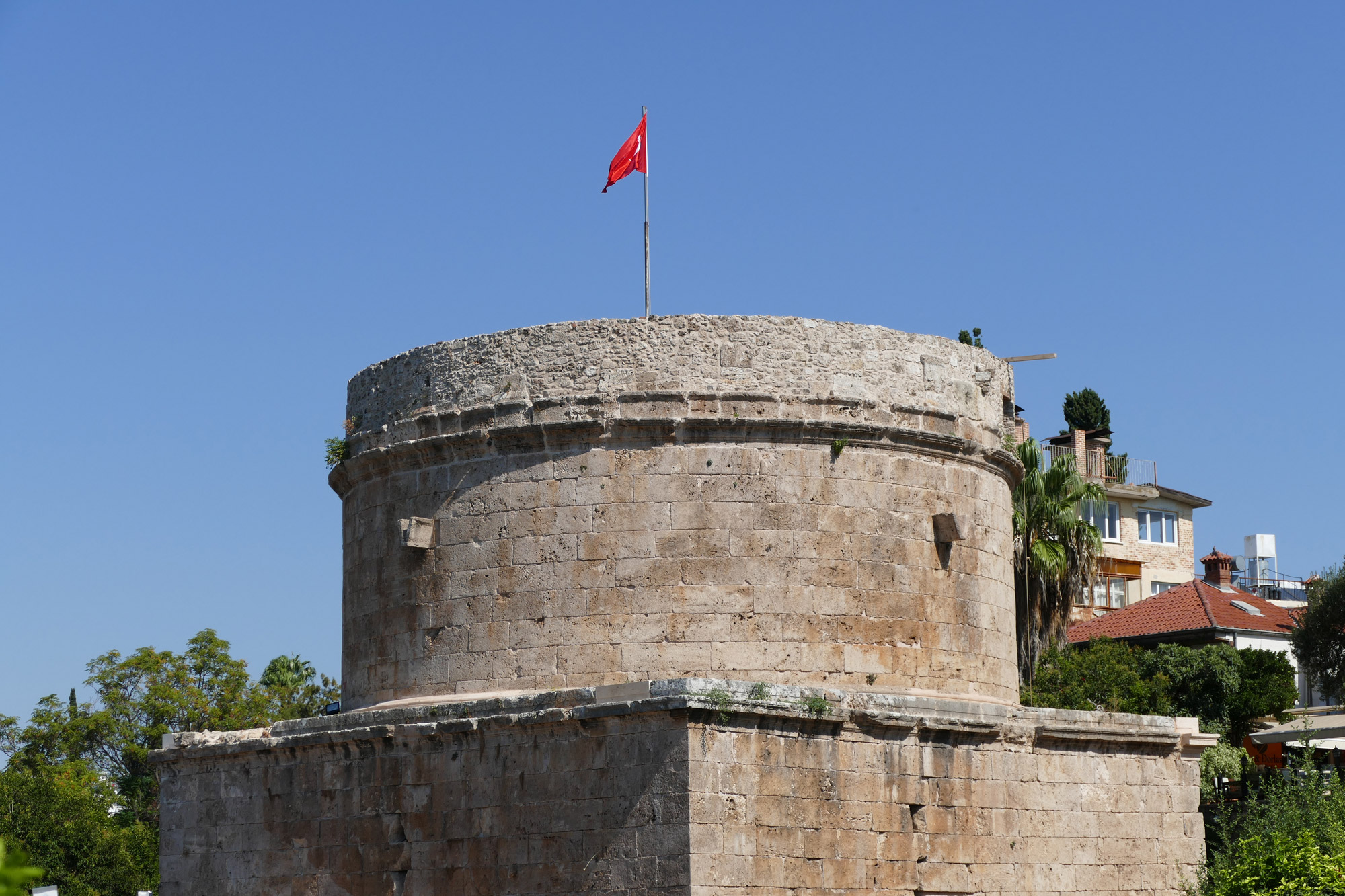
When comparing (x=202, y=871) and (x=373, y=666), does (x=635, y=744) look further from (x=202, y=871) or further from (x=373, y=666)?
(x=202, y=871)

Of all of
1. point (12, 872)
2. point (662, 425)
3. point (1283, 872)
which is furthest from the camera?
point (1283, 872)

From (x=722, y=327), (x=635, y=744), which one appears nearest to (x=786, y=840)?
(x=635, y=744)

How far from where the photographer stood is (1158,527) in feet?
165

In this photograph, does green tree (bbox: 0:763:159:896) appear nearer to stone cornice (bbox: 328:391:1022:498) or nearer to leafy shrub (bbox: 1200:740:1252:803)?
leafy shrub (bbox: 1200:740:1252:803)

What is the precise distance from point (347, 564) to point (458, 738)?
3704mm

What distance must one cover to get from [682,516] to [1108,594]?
110 ft

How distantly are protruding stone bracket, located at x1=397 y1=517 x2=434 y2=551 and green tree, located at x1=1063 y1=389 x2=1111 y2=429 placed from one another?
44.3 meters

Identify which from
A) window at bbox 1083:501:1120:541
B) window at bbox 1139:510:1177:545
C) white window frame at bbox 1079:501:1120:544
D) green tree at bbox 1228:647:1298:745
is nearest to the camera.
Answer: green tree at bbox 1228:647:1298:745

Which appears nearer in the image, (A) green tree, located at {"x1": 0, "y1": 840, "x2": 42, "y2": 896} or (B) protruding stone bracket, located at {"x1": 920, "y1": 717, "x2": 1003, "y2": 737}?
(A) green tree, located at {"x1": 0, "y1": 840, "x2": 42, "y2": 896}

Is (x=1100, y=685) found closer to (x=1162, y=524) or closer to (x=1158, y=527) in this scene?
(x=1158, y=527)

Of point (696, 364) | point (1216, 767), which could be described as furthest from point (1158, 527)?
point (696, 364)

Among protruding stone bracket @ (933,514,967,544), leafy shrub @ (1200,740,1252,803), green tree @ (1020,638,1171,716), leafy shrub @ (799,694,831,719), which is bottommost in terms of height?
leafy shrub @ (1200,740,1252,803)

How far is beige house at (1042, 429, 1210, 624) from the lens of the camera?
4809 cm

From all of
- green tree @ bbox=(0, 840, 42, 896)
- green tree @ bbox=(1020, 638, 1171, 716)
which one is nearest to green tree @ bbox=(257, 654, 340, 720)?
green tree @ bbox=(1020, 638, 1171, 716)
